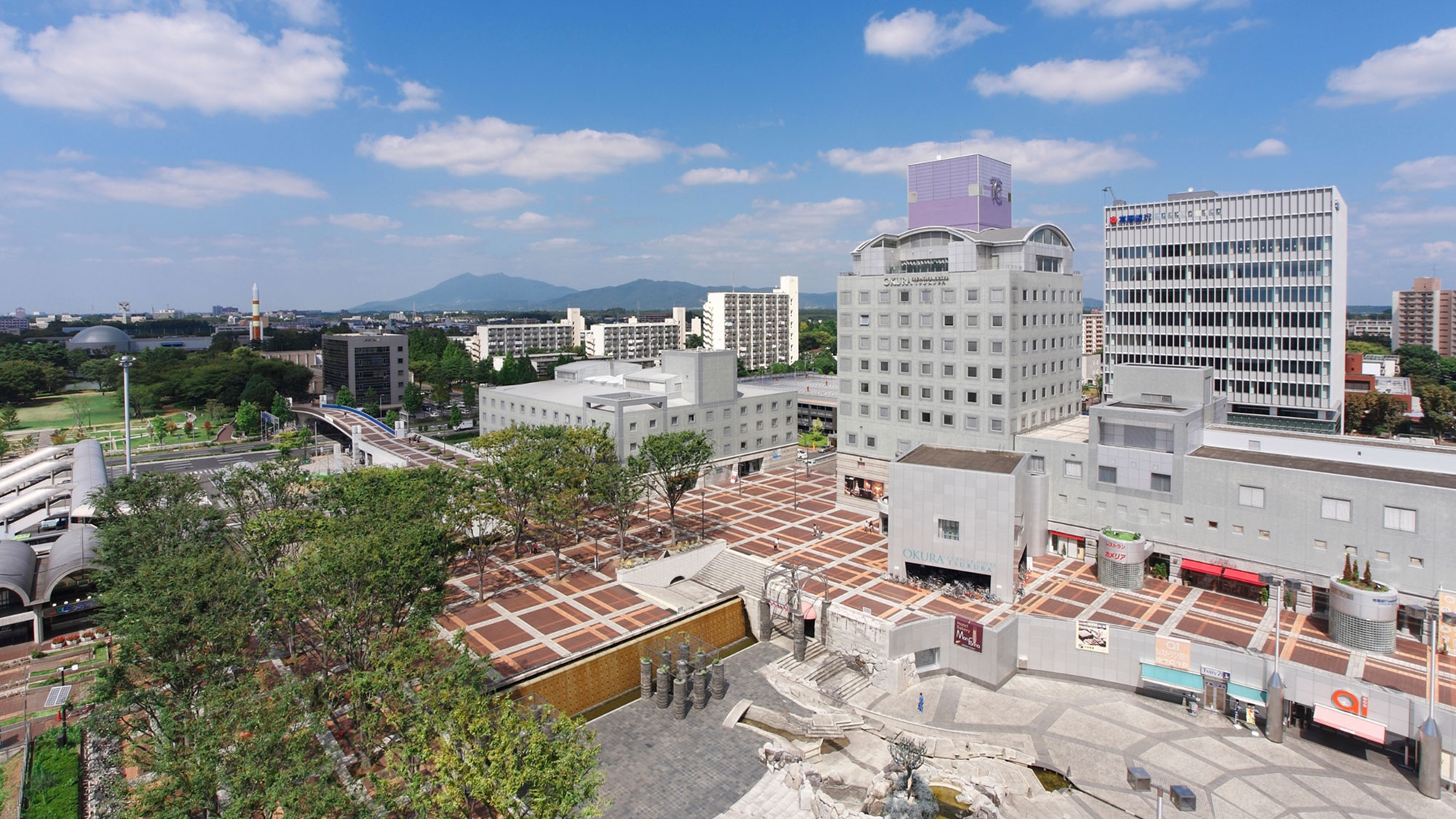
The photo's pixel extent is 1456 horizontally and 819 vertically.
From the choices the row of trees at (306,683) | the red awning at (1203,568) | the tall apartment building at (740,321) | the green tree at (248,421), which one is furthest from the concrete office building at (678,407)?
the tall apartment building at (740,321)

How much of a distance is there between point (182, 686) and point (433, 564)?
398 inches

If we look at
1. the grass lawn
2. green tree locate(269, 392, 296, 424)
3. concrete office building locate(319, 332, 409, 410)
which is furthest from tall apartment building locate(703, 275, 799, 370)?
the grass lawn

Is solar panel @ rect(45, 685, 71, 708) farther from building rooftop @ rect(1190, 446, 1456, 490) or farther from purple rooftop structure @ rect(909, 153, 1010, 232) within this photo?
purple rooftop structure @ rect(909, 153, 1010, 232)

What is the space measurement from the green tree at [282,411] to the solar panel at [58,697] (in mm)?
A: 98915

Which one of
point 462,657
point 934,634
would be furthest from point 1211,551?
point 462,657

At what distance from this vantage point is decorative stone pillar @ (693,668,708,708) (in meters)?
38.8

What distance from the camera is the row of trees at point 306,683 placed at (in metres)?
21.6

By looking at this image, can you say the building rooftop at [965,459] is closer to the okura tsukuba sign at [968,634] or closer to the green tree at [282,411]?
the okura tsukuba sign at [968,634]

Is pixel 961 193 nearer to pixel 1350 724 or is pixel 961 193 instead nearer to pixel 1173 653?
pixel 1173 653

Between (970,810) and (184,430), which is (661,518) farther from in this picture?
(184,430)

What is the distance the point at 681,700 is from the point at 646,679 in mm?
2571

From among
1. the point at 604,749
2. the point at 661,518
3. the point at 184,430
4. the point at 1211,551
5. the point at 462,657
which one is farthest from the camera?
the point at 184,430

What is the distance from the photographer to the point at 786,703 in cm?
3931

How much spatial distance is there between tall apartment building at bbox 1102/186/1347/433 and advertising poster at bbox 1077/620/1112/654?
214 ft
